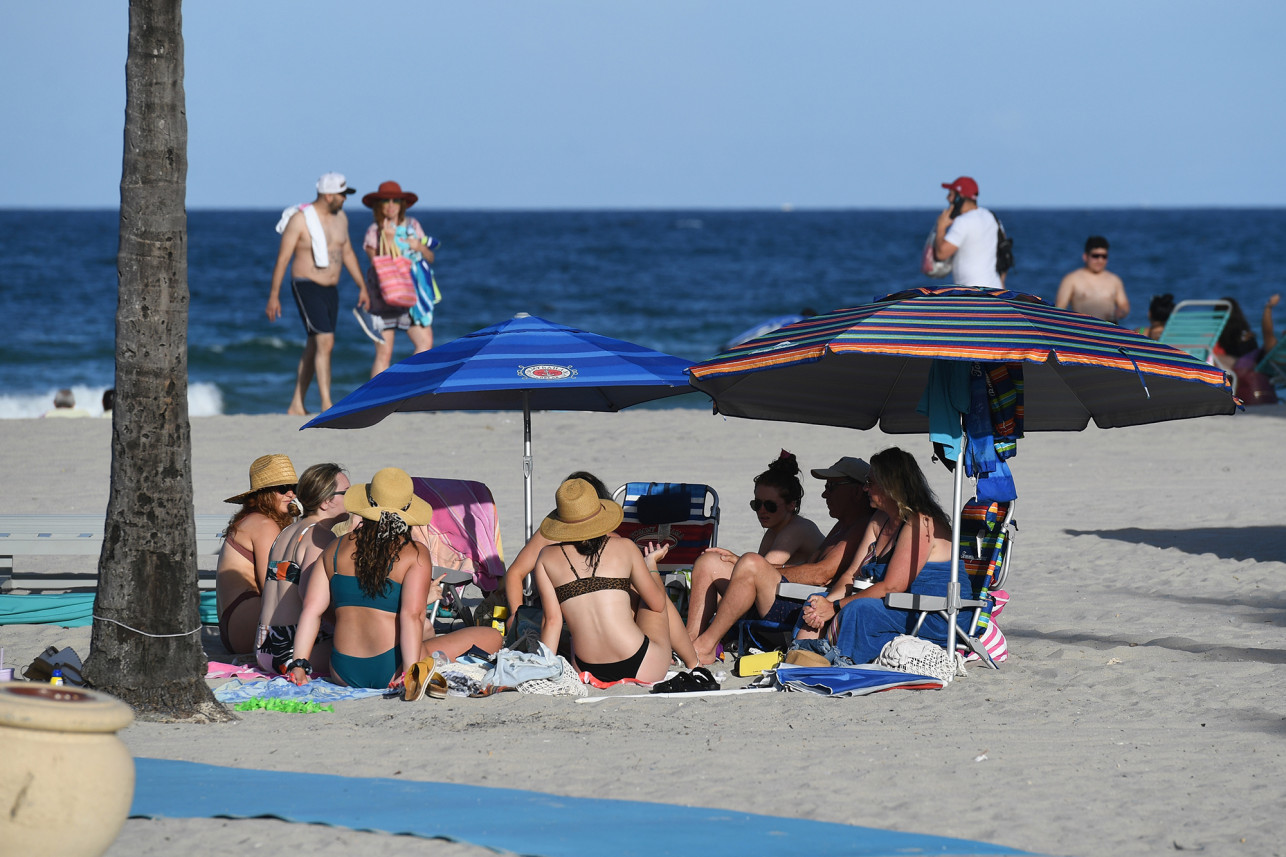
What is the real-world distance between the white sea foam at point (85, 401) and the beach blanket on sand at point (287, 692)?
1472 cm

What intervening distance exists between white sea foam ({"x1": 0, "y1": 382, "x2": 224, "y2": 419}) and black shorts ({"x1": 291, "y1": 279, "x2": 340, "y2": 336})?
8191 mm

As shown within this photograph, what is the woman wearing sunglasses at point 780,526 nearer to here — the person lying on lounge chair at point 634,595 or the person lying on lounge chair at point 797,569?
the person lying on lounge chair at point 797,569

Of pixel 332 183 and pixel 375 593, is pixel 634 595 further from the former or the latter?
pixel 332 183

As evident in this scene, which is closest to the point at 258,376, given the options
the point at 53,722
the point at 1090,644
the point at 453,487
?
the point at 453,487

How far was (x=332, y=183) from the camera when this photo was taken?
1202 centimetres

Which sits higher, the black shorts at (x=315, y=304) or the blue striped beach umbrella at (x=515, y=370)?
the black shorts at (x=315, y=304)

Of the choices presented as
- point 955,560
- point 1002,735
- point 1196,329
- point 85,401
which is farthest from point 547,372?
point 85,401

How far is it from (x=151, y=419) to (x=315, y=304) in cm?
727

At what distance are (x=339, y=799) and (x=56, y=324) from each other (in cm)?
2760

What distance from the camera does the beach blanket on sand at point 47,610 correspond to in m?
7.01

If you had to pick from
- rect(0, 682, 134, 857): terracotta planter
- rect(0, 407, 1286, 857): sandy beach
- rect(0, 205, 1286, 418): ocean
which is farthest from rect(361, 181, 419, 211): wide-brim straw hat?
rect(0, 682, 134, 857): terracotta planter

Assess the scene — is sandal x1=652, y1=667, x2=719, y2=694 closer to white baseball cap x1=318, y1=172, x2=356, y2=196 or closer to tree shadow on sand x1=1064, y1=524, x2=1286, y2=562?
tree shadow on sand x1=1064, y1=524, x2=1286, y2=562

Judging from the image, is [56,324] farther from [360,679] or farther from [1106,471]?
[360,679]

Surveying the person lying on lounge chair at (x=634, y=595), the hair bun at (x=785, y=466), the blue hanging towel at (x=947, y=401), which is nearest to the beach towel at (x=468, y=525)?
the person lying on lounge chair at (x=634, y=595)
